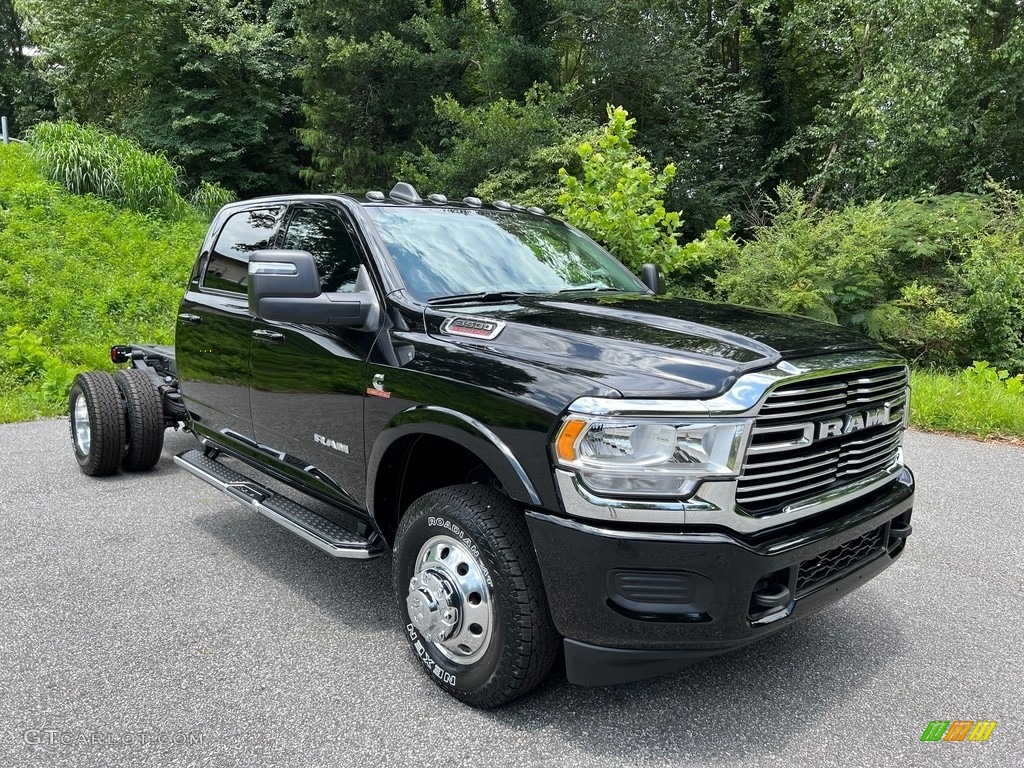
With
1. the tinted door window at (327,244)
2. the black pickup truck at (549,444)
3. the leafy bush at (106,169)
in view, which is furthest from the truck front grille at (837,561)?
the leafy bush at (106,169)

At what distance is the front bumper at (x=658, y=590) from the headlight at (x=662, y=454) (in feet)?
0.45

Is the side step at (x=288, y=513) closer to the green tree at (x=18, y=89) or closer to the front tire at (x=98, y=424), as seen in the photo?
the front tire at (x=98, y=424)

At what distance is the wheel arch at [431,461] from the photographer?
2549 millimetres

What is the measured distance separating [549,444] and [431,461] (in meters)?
0.95

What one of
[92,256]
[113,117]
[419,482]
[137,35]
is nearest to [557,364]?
[419,482]

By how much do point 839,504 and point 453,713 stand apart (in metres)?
1.58

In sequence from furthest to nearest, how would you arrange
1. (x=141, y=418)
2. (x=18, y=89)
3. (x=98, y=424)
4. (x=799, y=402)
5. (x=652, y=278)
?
(x=18, y=89) → (x=141, y=418) → (x=98, y=424) → (x=652, y=278) → (x=799, y=402)

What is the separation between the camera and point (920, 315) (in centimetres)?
1105

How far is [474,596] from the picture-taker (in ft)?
8.84

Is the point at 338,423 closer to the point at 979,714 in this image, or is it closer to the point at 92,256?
the point at 979,714

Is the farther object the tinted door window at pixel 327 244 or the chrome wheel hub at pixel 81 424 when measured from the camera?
the chrome wheel hub at pixel 81 424

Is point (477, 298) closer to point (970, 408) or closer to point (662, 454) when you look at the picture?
point (662, 454)

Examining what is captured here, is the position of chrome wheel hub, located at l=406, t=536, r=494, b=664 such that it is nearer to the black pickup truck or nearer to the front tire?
the black pickup truck

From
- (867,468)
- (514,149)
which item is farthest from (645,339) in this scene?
(514,149)
